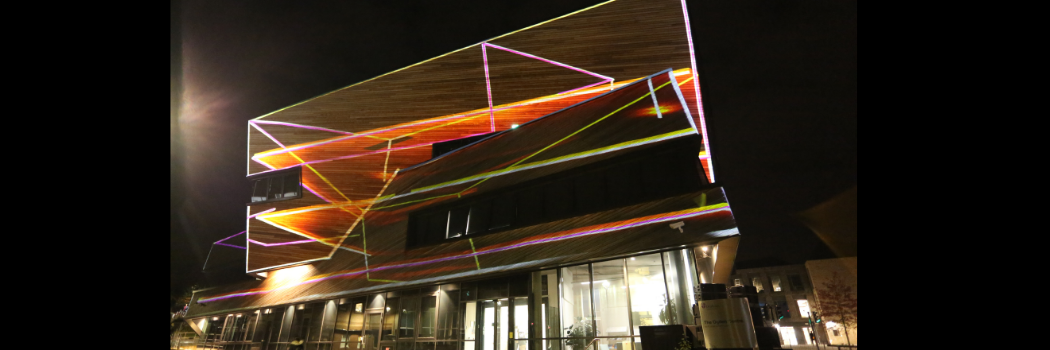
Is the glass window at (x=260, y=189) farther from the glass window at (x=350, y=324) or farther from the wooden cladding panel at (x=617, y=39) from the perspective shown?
the wooden cladding panel at (x=617, y=39)

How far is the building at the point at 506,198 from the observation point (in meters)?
9.34

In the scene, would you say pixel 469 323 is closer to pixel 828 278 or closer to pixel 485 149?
pixel 485 149

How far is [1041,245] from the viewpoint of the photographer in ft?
5.85

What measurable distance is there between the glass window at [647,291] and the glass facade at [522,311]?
2 centimetres

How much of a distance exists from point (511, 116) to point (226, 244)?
60.6ft

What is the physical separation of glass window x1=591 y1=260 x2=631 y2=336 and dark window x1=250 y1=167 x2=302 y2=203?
13715 millimetres

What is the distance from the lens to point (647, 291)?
912 cm

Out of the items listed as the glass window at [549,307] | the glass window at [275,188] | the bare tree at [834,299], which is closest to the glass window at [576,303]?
the glass window at [549,307]

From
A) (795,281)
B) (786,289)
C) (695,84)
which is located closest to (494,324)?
(695,84)

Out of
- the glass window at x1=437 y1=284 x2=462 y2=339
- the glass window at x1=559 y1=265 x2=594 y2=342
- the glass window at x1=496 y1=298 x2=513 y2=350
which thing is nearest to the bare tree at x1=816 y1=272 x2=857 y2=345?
the glass window at x1=559 y1=265 x2=594 y2=342

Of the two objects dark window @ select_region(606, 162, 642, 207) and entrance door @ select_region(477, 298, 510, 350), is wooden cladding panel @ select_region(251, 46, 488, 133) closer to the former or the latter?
dark window @ select_region(606, 162, 642, 207)

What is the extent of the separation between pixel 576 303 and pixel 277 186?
1472cm
